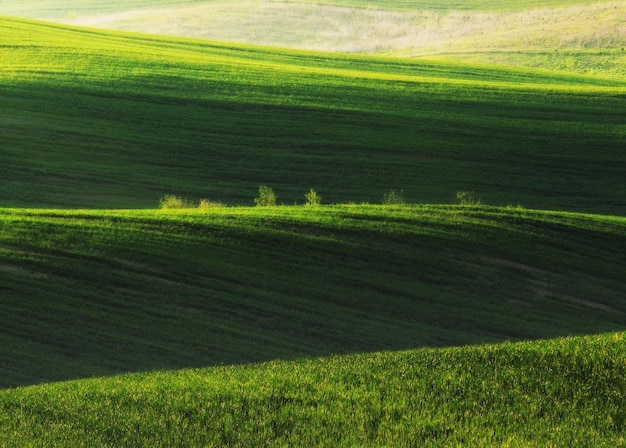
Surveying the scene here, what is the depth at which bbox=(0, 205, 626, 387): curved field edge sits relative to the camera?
19.0 metres

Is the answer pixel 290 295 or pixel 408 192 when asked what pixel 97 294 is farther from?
pixel 408 192

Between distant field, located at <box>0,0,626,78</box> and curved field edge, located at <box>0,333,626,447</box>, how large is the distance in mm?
70592

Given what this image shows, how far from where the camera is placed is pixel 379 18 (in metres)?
107

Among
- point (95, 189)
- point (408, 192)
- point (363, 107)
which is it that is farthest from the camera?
point (363, 107)

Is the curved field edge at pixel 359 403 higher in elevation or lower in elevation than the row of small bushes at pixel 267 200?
higher

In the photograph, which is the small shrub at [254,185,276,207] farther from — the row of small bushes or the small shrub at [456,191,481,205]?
the small shrub at [456,191,481,205]

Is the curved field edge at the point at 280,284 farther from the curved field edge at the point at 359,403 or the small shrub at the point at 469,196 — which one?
the small shrub at the point at 469,196

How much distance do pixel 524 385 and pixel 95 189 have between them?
2808 cm

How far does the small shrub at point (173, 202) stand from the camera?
33.9 meters

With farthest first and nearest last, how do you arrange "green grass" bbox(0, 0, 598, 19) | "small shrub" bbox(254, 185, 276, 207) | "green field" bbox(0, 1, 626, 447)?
"green grass" bbox(0, 0, 598, 19) < "small shrub" bbox(254, 185, 276, 207) < "green field" bbox(0, 1, 626, 447)

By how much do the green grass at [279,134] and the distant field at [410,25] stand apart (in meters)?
28.5

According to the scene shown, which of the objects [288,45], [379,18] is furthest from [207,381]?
[379,18]

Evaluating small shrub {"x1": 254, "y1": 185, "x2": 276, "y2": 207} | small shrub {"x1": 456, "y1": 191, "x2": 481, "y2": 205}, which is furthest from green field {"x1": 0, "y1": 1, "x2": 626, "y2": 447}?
small shrub {"x1": 254, "y1": 185, "x2": 276, "y2": 207}

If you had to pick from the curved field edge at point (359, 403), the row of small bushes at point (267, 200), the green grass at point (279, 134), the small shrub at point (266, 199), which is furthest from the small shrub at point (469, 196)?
the curved field edge at point (359, 403)
